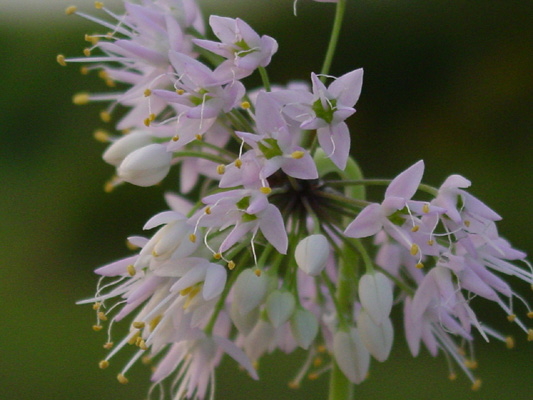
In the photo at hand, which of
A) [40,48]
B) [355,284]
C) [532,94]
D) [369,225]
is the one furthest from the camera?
[40,48]

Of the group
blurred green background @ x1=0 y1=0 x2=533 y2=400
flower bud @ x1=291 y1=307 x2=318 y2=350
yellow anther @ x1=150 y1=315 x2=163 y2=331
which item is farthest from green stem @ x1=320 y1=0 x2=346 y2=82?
blurred green background @ x1=0 y1=0 x2=533 y2=400

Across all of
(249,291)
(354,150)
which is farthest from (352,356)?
(354,150)

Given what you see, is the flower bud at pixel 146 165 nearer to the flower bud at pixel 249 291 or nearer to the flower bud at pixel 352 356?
the flower bud at pixel 249 291

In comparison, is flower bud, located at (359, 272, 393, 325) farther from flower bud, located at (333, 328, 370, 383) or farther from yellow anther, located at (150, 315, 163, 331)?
yellow anther, located at (150, 315, 163, 331)

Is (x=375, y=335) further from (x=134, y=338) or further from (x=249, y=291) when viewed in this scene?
(x=134, y=338)

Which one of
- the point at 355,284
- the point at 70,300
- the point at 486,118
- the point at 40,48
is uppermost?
the point at 355,284

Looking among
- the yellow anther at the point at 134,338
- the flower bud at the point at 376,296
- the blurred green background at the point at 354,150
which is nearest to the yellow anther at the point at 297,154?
the flower bud at the point at 376,296

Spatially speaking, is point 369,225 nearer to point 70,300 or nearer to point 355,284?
point 355,284

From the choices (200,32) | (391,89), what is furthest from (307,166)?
(391,89)
